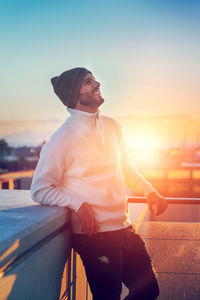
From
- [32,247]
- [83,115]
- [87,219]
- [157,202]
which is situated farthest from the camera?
[157,202]

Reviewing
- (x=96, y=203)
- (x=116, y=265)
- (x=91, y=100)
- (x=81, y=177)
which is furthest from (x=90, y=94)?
(x=116, y=265)

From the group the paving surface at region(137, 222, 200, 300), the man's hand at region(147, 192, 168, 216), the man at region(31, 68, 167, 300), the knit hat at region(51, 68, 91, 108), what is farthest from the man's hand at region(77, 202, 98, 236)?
the paving surface at region(137, 222, 200, 300)

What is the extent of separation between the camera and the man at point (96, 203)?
144 cm

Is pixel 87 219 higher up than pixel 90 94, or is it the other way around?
pixel 90 94

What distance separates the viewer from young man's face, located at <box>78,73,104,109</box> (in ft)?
5.47

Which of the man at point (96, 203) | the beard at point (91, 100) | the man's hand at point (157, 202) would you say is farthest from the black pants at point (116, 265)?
the beard at point (91, 100)

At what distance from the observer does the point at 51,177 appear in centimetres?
149

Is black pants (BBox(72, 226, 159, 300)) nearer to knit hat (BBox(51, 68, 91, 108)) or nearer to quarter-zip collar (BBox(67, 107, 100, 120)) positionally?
quarter-zip collar (BBox(67, 107, 100, 120))

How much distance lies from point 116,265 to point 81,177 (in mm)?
402

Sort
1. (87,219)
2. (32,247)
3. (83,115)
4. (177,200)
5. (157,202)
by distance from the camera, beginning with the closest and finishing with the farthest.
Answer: (32,247), (87,219), (83,115), (157,202), (177,200)

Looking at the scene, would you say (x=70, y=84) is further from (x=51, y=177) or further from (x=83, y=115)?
(x=51, y=177)

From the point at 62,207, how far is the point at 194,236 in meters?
0.98

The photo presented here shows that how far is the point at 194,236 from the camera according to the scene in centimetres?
207

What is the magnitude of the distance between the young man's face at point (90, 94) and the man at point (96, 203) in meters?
0.12
